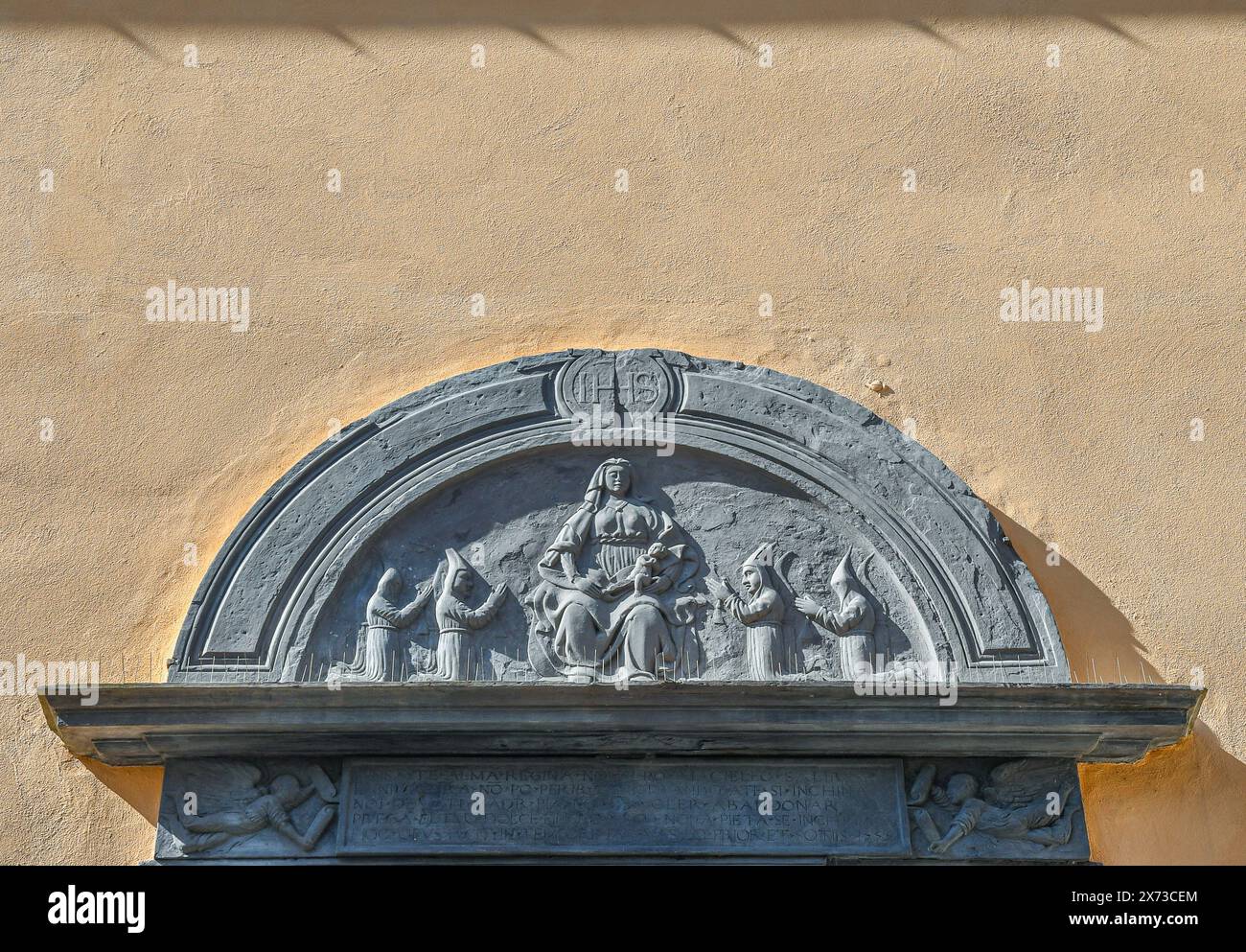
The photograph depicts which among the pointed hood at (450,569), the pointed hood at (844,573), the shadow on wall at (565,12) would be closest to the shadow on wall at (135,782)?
the pointed hood at (450,569)

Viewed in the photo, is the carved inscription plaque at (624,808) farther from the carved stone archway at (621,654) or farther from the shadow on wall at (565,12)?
the shadow on wall at (565,12)

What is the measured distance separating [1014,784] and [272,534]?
276 cm

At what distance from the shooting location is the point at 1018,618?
6043 mm

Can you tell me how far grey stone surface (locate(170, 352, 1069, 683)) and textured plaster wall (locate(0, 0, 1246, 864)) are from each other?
8.6 inches

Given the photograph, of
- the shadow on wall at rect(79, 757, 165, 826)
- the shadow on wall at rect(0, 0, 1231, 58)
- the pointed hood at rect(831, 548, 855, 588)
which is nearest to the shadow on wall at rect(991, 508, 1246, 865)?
the pointed hood at rect(831, 548, 855, 588)

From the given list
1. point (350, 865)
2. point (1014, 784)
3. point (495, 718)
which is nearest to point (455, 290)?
point (495, 718)

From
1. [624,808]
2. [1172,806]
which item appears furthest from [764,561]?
A: [1172,806]

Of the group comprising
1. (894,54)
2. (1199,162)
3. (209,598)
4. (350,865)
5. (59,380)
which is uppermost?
(894,54)

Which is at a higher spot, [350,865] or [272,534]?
[272,534]

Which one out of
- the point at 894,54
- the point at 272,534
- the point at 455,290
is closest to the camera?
the point at 272,534

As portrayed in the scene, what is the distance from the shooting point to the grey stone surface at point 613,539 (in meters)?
6.04

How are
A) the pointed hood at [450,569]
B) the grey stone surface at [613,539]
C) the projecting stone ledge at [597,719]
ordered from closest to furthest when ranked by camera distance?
the projecting stone ledge at [597,719] → the grey stone surface at [613,539] → the pointed hood at [450,569]

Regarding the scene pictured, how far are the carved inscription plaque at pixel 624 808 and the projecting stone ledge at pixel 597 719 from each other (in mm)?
91

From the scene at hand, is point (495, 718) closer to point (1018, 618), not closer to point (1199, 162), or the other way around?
point (1018, 618)
